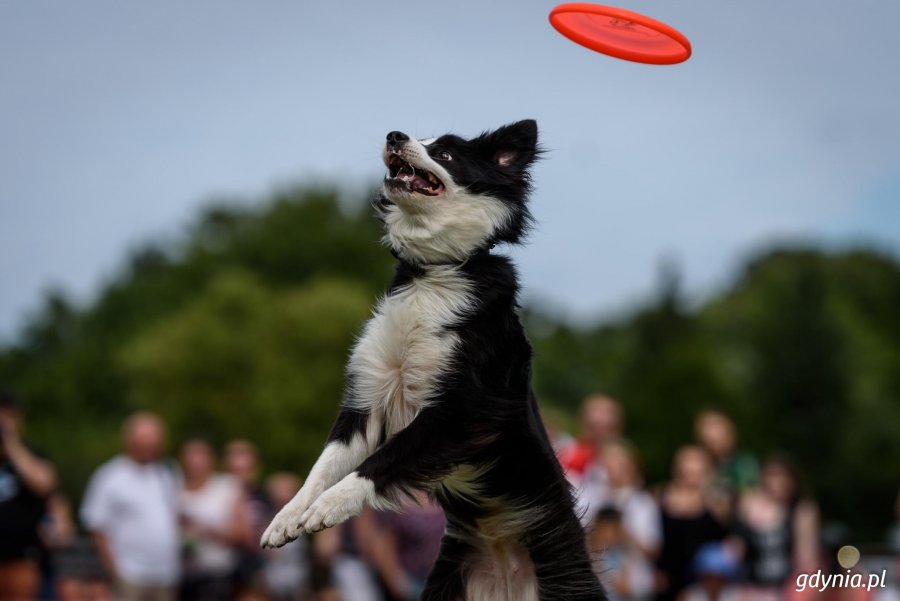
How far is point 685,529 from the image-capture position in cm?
1152

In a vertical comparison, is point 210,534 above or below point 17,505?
below

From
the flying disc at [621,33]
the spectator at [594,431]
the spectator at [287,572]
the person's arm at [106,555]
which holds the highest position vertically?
the flying disc at [621,33]

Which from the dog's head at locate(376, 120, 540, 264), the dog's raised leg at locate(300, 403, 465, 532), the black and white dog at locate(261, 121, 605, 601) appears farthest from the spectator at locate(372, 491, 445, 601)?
the dog's raised leg at locate(300, 403, 465, 532)

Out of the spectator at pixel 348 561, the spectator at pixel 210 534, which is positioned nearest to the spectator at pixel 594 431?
the spectator at pixel 348 561

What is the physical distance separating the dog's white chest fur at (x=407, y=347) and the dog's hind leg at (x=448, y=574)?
2.40 feet

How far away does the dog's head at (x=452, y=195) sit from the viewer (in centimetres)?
631

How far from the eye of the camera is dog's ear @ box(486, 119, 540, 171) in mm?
6598

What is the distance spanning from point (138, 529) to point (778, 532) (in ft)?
19.4

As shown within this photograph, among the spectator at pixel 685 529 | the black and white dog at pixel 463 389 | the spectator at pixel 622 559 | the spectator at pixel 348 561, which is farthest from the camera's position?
the spectator at pixel 348 561

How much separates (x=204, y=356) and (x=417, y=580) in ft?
150

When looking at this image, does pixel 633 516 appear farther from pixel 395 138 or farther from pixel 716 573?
pixel 395 138

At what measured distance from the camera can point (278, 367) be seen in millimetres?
54062

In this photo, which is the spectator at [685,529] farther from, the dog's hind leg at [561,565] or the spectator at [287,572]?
the dog's hind leg at [561,565]

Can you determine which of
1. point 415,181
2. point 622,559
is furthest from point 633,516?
point 415,181
